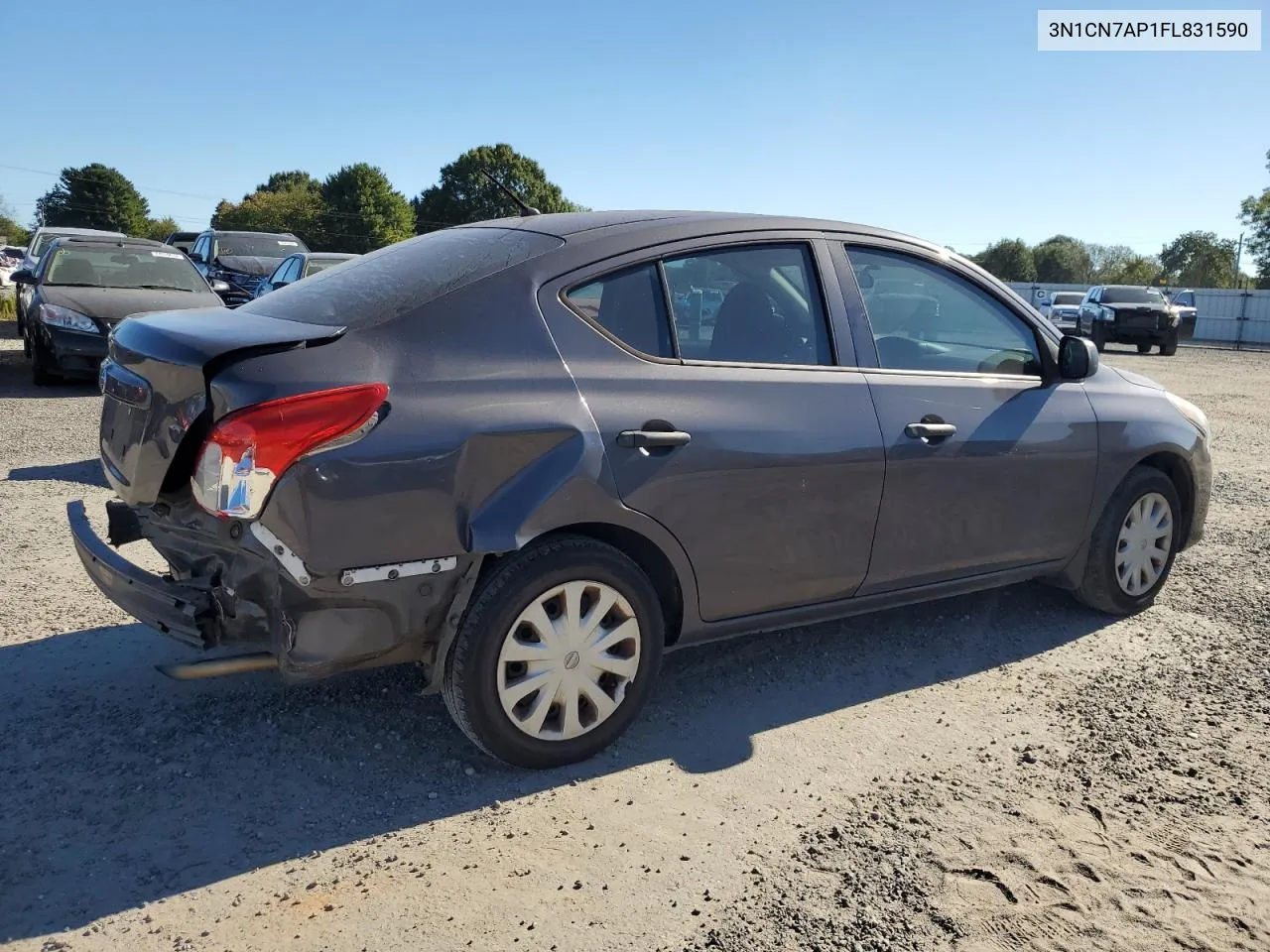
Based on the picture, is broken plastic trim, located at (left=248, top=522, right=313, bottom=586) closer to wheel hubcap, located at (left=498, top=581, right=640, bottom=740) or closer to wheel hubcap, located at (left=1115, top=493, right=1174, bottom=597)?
wheel hubcap, located at (left=498, top=581, right=640, bottom=740)

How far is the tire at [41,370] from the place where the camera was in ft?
35.8

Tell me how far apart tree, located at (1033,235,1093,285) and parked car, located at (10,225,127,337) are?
77849mm

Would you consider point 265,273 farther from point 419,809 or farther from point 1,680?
point 419,809

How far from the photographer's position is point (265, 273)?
17.5 m

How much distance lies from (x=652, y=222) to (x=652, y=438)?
87cm

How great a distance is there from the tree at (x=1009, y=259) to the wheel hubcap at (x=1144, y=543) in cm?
7827

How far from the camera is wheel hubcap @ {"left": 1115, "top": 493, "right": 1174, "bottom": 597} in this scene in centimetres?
469

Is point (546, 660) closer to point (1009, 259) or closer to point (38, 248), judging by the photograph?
point (38, 248)

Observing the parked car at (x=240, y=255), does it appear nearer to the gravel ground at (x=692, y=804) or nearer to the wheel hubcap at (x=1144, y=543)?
the gravel ground at (x=692, y=804)

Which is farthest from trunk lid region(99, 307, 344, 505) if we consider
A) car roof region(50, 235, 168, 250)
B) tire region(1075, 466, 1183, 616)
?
car roof region(50, 235, 168, 250)

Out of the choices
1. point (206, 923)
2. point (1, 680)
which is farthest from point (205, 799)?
point (1, 680)

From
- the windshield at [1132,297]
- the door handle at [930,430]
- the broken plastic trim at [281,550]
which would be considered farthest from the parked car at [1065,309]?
the broken plastic trim at [281,550]

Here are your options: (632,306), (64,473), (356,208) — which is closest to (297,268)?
Result: (64,473)

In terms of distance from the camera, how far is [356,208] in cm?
6412
